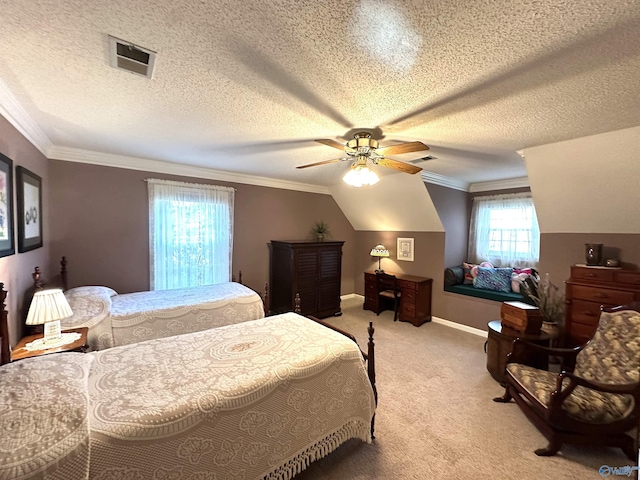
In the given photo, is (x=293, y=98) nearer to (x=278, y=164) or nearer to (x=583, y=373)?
(x=278, y=164)

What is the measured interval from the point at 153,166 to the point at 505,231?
5492mm

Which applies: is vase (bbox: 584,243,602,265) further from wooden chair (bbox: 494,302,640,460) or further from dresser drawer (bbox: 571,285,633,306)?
wooden chair (bbox: 494,302,640,460)

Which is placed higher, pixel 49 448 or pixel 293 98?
pixel 293 98

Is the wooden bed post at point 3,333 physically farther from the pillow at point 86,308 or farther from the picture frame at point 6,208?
the pillow at point 86,308

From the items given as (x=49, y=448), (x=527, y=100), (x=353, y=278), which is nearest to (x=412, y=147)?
(x=527, y=100)

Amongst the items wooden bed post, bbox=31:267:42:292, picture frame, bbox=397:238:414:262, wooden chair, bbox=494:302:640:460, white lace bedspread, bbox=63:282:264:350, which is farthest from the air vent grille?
wooden bed post, bbox=31:267:42:292

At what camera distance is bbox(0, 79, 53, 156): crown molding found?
1.79 metres

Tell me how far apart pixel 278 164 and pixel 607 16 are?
124 inches

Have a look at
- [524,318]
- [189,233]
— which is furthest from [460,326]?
[189,233]

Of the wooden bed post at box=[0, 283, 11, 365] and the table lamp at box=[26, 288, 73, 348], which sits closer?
the wooden bed post at box=[0, 283, 11, 365]

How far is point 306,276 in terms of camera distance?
4629 mm

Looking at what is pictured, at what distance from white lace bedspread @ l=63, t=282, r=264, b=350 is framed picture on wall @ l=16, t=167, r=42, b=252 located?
62 cm

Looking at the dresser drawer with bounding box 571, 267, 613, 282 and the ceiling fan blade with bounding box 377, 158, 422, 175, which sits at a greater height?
the ceiling fan blade with bounding box 377, 158, 422, 175

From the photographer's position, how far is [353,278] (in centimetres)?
627
